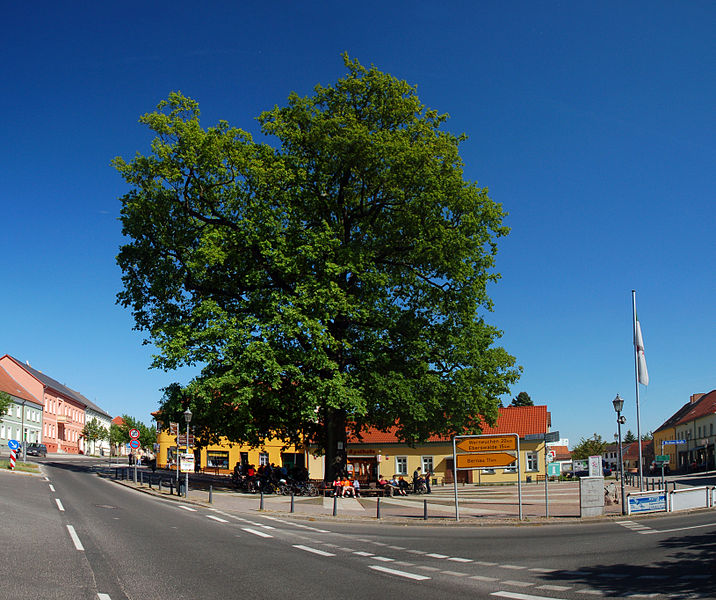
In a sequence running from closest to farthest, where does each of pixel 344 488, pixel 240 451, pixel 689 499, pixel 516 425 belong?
pixel 689 499, pixel 344 488, pixel 516 425, pixel 240 451

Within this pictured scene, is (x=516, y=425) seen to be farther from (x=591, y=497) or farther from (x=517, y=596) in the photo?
(x=517, y=596)

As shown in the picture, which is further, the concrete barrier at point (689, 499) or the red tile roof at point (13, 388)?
the red tile roof at point (13, 388)

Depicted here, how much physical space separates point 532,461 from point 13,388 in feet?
238

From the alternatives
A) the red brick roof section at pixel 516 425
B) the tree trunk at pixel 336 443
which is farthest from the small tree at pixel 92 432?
the tree trunk at pixel 336 443

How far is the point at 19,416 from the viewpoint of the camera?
87688 mm

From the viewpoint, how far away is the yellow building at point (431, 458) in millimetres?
53344

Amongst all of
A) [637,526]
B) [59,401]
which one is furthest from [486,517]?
[59,401]

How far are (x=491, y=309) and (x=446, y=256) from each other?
15.5 feet

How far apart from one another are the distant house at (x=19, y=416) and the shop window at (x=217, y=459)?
93.8ft

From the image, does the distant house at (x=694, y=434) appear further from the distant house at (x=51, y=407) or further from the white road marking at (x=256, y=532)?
the distant house at (x=51, y=407)

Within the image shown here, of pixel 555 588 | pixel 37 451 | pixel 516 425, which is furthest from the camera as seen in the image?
pixel 37 451

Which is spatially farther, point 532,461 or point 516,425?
point 516,425

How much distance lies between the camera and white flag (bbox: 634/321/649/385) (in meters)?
28.9

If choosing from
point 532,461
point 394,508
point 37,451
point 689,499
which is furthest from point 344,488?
point 37,451
